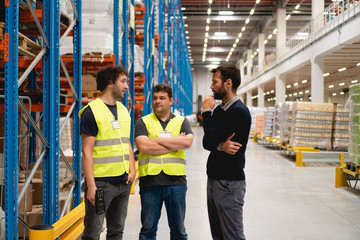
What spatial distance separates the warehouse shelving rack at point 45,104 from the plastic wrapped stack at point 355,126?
553cm

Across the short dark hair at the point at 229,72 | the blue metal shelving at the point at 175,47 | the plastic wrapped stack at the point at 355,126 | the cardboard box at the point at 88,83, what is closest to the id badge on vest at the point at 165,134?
the short dark hair at the point at 229,72

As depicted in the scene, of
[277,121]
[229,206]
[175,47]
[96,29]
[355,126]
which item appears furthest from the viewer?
[175,47]

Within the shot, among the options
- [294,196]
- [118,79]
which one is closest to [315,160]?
[294,196]

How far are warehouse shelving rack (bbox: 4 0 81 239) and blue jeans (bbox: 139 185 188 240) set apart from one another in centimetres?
92

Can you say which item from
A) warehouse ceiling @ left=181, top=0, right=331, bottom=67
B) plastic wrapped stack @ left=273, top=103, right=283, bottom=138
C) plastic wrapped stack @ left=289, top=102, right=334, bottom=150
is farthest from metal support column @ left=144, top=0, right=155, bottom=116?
warehouse ceiling @ left=181, top=0, right=331, bottom=67

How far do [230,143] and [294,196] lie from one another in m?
4.97

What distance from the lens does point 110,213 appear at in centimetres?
323

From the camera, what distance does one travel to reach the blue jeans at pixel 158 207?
10.6 ft

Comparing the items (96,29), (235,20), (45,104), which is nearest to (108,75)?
(45,104)

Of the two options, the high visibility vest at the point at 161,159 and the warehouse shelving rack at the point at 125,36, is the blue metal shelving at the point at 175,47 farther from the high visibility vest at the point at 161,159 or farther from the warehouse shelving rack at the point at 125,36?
the high visibility vest at the point at 161,159

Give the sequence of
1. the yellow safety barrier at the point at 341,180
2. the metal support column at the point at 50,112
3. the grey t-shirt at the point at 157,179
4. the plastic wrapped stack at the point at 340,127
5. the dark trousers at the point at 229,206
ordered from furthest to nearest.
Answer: the plastic wrapped stack at the point at 340,127 → the yellow safety barrier at the point at 341,180 → the metal support column at the point at 50,112 → the grey t-shirt at the point at 157,179 → the dark trousers at the point at 229,206

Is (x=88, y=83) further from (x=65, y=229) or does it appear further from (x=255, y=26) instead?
(x=255, y=26)

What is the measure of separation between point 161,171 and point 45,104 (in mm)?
1288

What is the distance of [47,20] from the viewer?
345 centimetres
